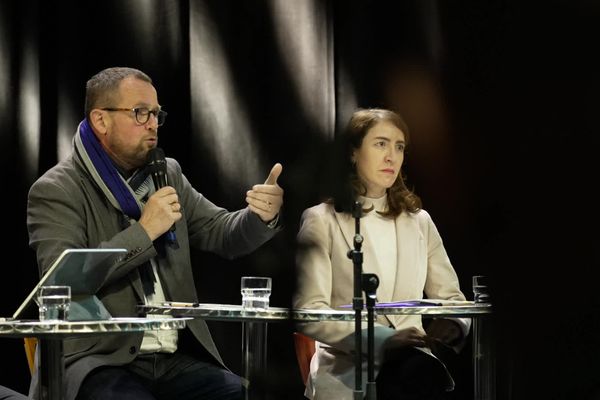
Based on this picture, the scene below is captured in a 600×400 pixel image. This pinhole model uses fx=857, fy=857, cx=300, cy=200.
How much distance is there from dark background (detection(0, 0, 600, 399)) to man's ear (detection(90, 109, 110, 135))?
0.54 m

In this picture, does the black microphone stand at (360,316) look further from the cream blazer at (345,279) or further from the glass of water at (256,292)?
the glass of water at (256,292)

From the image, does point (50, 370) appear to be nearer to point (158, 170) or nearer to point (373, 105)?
point (158, 170)

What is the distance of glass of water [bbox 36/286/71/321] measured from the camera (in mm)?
1923

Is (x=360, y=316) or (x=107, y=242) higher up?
(x=107, y=242)

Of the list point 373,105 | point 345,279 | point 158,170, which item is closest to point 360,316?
point 345,279

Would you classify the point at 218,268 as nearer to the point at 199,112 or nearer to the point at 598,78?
the point at 199,112

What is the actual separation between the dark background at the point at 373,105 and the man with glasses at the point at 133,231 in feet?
0.63

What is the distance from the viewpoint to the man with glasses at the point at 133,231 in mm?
2393

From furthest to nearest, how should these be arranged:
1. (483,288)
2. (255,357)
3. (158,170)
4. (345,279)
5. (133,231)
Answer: (158,170) → (133,231) → (255,357) → (345,279) → (483,288)

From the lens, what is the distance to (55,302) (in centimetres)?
194

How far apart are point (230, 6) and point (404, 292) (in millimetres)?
1503

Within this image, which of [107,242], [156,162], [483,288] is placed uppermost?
[156,162]

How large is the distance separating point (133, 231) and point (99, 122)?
0.53 metres

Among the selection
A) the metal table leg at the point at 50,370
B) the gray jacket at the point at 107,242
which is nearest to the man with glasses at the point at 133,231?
the gray jacket at the point at 107,242
